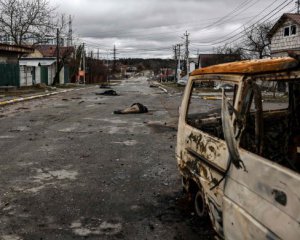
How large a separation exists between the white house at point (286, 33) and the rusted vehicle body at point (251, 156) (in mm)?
33881

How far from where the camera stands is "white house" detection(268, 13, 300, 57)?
3722 cm

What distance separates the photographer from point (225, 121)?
3.00 meters

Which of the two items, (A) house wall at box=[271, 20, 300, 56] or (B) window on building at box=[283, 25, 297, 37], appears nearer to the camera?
(A) house wall at box=[271, 20, 300, 56]

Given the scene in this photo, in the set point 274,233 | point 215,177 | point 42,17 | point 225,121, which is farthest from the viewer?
point 42,17

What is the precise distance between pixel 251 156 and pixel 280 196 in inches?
18.5

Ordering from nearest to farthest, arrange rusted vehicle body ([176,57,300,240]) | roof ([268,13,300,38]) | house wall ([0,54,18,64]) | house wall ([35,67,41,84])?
1. rusted vehicle body ([176,57,300,240])
2. house wall ([0,54,18,64])
3. roof ([268,13,300,38])
4. house wall ([35,67,41,84])

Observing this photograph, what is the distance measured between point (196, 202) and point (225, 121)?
2.04 meters

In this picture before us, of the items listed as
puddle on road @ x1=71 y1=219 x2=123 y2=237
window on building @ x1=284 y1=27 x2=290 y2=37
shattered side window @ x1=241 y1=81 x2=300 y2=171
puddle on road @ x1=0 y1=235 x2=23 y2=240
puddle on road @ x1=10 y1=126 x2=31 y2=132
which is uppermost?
window on building @ x1=284 y1=27 x2=290 y2=37

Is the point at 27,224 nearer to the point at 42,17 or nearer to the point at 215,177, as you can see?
the point at 215,177

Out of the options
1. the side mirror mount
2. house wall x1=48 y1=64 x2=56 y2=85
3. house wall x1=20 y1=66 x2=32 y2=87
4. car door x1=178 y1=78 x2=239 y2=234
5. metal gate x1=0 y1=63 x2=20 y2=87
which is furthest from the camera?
house wall x1=48 y1=64 x2=56 y2=85

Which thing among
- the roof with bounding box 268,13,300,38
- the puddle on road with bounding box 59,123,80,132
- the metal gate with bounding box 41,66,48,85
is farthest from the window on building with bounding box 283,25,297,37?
the puddle on road with bounding box 59,123,80,132

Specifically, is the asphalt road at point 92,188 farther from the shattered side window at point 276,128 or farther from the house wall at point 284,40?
the house wall at point 284,40

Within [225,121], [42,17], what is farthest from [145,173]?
[42,17]

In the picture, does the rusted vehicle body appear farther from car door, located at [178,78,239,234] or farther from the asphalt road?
the asphalt road
